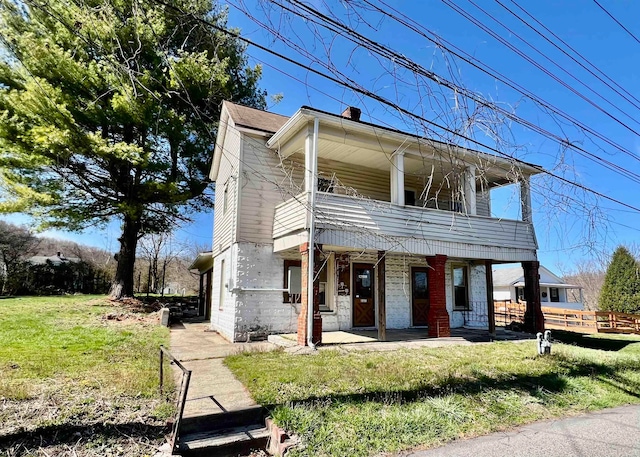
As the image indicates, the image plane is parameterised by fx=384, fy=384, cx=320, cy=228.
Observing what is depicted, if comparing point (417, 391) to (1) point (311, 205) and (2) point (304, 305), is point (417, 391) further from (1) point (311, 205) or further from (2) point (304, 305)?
(1) point (311, 205)

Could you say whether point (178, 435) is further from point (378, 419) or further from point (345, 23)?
point (345, 23)

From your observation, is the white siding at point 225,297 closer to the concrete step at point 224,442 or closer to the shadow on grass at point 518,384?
the shadow on grass at point 518,384

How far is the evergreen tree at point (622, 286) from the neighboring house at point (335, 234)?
16.9m

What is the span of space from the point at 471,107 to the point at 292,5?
2.48 m

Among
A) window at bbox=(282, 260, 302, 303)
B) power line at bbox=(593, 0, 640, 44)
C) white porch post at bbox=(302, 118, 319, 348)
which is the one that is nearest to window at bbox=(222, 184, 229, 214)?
window at bbox=(282, 260, 302, 303)

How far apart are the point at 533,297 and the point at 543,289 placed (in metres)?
27.6

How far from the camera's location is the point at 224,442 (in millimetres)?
4391

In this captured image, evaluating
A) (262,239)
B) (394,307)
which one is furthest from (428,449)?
(394,307)

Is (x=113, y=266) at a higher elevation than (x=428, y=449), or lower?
higher

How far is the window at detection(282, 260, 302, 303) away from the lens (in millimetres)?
10812

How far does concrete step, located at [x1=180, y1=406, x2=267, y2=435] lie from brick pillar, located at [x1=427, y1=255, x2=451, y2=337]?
744cm

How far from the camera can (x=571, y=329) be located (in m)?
21.0

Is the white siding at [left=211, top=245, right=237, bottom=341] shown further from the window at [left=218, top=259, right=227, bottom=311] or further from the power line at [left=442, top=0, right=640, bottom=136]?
the power line at [left=442, top=0, right=640, bottom=136]

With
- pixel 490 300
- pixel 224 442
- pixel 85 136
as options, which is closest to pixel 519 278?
pixel 490 300
